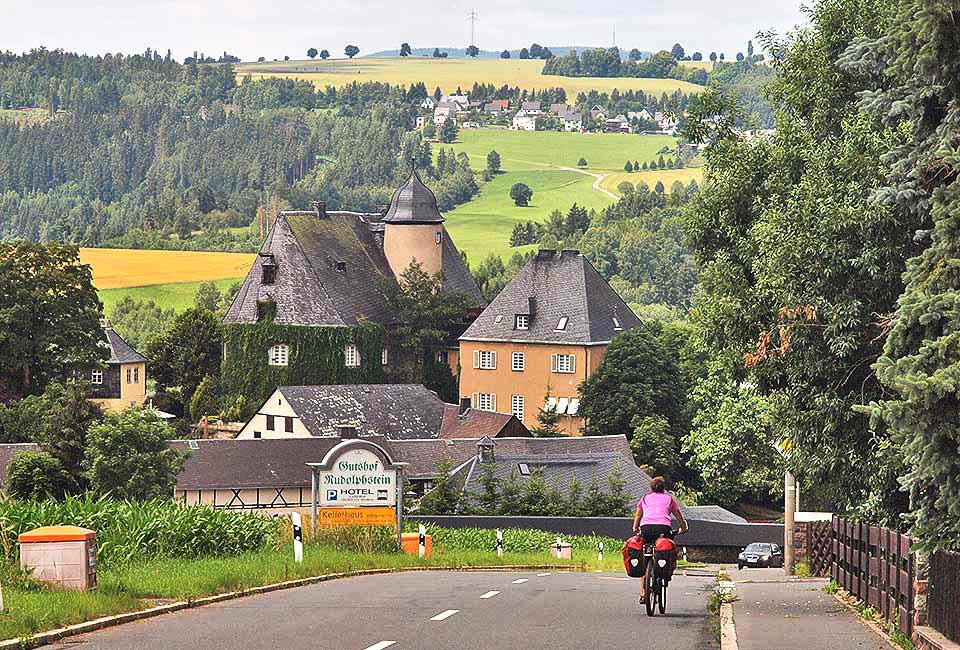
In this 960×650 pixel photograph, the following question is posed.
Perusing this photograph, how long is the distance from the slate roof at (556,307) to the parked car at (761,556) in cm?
5285

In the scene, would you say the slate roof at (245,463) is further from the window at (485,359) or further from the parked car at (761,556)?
the window at (485,359)

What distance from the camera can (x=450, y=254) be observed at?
446 feet

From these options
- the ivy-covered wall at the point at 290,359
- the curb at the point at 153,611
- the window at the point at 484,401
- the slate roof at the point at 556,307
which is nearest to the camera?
the curb at the point at 153,611

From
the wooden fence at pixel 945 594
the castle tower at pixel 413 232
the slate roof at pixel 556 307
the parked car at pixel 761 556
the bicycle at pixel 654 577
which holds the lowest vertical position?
the parked car at pixel 761 556

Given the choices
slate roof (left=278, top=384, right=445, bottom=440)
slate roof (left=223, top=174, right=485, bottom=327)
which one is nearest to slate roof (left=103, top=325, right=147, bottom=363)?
slate roof (left=223, top=174, right=485, bottom=327)

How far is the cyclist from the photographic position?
2053cm

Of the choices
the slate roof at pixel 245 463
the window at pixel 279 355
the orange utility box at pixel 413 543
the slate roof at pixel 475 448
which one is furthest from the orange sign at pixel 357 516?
the window at pixel 279 355

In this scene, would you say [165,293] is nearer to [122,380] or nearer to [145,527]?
[122,380]

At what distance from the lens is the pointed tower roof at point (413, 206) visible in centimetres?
13312

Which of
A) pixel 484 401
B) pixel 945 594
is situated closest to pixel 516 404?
pixel 484 401

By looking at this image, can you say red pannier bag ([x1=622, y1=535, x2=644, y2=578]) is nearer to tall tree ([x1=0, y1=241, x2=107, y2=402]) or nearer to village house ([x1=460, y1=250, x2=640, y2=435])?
tall tree ([x1=0, y1=241, x2=107, y2=402])

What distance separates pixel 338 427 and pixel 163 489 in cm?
3323

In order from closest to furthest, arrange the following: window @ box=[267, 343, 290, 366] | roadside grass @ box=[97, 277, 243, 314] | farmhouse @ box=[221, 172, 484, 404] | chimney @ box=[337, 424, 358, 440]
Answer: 1. chimney @ box=[337, 424, 358, 440]
2. farmhouse @ box=[221, 172, 484, 404]
3. window @ box=[267, 343, 290, 366]
4. roadside grass @ box=[97, 277, 243, 314]

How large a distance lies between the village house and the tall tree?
2893 centimetres
